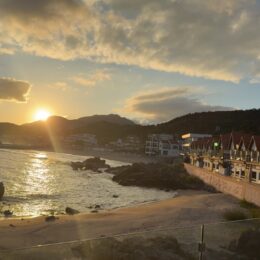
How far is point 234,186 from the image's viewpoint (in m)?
31.5

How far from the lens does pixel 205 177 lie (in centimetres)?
4356

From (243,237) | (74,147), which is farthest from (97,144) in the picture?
(243,237)

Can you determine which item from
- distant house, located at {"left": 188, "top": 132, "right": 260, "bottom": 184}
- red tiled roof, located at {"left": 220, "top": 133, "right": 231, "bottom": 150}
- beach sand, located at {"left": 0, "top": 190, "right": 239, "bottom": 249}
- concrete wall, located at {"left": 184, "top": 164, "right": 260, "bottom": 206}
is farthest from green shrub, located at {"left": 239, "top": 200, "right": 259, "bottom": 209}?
red tiled roof, located at {"left": 220, "top": 133, "right": 231, "bottom": 150}

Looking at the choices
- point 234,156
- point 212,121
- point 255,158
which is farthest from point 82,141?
point 255,158

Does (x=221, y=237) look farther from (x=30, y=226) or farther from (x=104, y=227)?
(x=30, y=226)

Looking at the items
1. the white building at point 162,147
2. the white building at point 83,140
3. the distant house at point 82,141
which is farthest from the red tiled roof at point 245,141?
the white building at point 83,140

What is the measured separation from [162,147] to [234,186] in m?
93.0

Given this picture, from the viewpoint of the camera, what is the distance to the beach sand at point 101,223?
18.7 meters

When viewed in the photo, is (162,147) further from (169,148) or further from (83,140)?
(83,140)

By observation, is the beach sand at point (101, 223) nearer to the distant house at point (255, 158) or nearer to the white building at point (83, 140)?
the distant house at point (255, 158)

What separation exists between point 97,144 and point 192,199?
522 feet

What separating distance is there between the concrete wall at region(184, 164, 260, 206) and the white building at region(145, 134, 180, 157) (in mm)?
75910

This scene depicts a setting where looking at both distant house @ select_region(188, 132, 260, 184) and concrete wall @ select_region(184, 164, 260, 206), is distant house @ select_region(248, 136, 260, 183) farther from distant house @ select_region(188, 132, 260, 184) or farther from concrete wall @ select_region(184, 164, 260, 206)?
concrete wall @ select_region(184, 164, 260, 206)

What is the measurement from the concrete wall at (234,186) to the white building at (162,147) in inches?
2989
